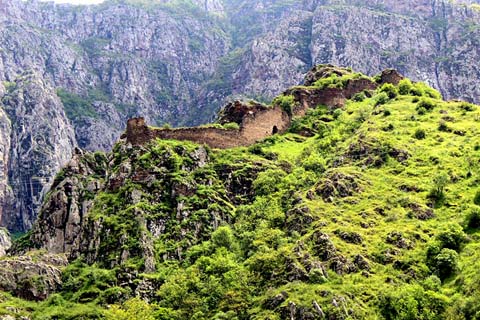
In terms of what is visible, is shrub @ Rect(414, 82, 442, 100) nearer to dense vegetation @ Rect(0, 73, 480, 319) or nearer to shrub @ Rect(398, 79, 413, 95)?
shrub @ Rect(398, 79, 413, 95)

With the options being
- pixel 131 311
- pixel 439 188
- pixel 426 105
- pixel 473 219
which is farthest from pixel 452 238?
pixel 426 105

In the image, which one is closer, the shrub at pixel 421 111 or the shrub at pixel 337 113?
the shrub at pixel 421 111

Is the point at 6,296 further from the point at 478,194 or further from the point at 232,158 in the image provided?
the point at 478,194

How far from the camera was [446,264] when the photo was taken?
72250mm

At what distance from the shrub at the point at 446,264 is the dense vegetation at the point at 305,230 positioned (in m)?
0.14

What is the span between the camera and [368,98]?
438 ft

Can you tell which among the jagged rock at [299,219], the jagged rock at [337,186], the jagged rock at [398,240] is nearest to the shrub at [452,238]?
the jagged rock at [398,240]

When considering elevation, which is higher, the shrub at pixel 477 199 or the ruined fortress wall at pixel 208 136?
the shrub at pixel 477 199

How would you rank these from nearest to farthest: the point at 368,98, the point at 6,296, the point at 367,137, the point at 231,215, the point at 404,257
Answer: the point at 404,257 < the point at 6,296 < the point at 231,215 < the point at 367,137 < the point at 368,98

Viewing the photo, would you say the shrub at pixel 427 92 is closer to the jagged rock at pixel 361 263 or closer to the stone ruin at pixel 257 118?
the stone ruin at pixel 257 118

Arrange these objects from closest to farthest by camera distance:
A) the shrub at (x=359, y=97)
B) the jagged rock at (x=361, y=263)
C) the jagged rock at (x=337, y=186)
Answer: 1. the jagged rock at (x=361, y=263)
2. the jagged rock at (x=337, y=186)
3. the shrub at (x=359, y=97)

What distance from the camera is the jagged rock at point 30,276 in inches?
3246

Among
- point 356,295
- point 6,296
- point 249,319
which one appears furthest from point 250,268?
point 6,296

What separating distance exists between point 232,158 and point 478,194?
130ft
